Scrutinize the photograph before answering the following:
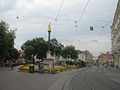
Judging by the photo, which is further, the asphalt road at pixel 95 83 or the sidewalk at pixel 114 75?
the sidewalk at pixel 114 75

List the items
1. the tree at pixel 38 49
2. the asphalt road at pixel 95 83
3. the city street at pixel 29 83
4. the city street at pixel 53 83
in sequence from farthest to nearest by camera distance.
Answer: the tree at pixel 38 49 → the asphalt road at pixel 95 83 → the city street at pixel 53 83 → the city street at pixel 29 83

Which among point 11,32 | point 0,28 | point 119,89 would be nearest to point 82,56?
point 11,32

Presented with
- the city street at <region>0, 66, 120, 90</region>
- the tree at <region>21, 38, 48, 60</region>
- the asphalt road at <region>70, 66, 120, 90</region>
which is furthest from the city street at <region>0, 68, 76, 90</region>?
the tree at <region>21, 38, 48, 60</region>

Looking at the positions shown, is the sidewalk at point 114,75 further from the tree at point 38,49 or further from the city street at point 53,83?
the tree at point 38,49

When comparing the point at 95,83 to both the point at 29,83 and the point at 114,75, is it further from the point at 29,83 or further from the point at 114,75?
the point at 114,75

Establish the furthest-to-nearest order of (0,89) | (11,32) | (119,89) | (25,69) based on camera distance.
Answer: (11,32) < (25,69) < (119,89) < (0,89)

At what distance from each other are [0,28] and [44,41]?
5599 centimetres

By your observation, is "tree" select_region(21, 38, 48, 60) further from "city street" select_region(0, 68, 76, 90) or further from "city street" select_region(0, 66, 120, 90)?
"city street" select_region(0, 68, 76, 90)

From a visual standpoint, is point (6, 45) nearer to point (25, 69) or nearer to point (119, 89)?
point (25, 69)

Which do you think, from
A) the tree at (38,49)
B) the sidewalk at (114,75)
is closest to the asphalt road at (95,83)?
the sidewalk at (114,75)

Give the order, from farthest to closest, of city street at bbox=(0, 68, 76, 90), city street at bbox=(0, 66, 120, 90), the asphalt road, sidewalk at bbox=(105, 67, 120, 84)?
1. sidewalk at bbox=(105, 67, 120, 84)
2. the asphalt road
3. city street at bbox=(0, 66, 120, 90)
4. city street at bbox=(0, 68, 76, 90)

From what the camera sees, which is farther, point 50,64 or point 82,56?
point 82,56

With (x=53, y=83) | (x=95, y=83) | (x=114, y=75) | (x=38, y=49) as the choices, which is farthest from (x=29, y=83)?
(x=38, y=49)

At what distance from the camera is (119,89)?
59.7ft
